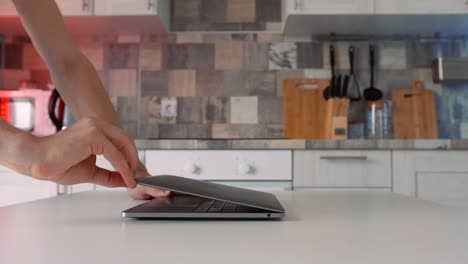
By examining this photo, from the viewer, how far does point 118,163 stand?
56cm

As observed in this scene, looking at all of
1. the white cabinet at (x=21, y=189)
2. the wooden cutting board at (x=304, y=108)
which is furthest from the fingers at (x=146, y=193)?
the wooden cutting board at (x=304, y=108)

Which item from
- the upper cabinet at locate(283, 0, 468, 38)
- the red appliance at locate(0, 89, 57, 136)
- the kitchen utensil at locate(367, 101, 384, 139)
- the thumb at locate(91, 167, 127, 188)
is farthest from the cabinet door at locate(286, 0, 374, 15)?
the thumb at locate(91, 167, 127, 188)

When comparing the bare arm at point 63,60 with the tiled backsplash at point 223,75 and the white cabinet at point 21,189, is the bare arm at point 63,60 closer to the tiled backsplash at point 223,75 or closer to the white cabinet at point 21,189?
the white cabinet at point 21,189

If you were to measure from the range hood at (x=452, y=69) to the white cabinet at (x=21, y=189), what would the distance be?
2.03 metres

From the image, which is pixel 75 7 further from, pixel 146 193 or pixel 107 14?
pixel 146 193

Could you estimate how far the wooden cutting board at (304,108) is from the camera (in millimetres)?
2312

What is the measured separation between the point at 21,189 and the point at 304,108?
1420 millimetres

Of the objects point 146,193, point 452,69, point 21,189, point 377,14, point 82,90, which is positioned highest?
point 377,14

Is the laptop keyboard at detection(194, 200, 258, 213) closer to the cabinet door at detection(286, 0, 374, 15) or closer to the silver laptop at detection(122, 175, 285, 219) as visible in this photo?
the silver laptop at detection(122, 175, 285, 219)

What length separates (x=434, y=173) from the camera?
1.82 meters

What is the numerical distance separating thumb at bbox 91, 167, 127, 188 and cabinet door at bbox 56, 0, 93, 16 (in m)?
1.69

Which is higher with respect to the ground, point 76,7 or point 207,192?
point 76,7

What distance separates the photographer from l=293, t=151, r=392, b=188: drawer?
70.9 inches

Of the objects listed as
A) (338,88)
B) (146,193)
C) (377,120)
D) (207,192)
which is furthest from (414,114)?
(207,192)
